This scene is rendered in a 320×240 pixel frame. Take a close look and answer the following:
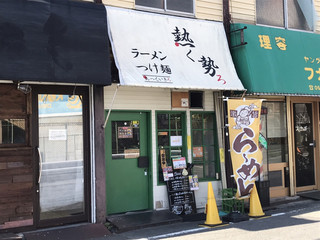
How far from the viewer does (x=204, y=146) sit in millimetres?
9000

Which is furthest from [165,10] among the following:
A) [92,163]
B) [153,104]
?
[92,163]

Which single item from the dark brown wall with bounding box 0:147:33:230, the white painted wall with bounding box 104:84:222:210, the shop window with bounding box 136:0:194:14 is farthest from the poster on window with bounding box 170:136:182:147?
the dark brown wall with bounding box 0:147:33:230

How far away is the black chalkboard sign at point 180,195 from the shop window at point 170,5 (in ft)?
12.4

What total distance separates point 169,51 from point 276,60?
2888mm

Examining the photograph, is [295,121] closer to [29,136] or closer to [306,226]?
[306,226]

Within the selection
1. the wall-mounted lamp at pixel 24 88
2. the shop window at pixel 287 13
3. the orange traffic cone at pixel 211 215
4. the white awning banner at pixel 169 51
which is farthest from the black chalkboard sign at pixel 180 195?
the shop window at pixel 287 13

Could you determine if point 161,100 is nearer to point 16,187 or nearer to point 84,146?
point 84,146

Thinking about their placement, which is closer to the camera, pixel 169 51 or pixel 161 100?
pixel 169 51

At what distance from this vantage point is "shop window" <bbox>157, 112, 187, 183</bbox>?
330 inches

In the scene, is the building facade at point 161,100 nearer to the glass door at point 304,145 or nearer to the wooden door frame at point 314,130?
the wooden door frame at point 314,130

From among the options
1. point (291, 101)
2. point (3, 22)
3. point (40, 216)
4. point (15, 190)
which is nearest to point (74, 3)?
point (3, 22)

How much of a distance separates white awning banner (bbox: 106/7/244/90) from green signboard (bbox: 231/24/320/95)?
1.07 feet

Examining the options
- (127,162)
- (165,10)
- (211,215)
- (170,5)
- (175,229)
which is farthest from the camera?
(170,5)

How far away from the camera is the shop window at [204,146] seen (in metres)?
8.84
